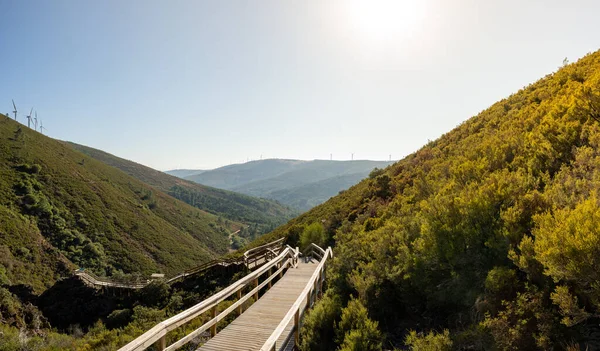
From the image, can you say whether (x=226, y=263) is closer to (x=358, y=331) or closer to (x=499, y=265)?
(x=358, y=331)

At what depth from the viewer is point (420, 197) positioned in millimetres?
10750

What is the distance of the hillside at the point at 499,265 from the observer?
3422 millimetres

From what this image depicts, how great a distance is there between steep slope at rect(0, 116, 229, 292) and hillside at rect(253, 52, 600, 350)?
4835cm

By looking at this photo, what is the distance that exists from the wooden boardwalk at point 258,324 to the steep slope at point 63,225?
1755 inches

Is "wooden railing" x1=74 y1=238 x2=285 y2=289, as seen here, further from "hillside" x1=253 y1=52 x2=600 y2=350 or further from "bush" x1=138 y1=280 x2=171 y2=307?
"hillside" x1=253 y1=52 x2=600 y2=350

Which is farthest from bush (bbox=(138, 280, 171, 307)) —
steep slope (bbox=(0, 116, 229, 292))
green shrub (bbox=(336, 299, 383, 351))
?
steep slope (bbox=(0, 116, 229, 292))

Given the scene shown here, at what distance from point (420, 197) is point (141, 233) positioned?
71588mm

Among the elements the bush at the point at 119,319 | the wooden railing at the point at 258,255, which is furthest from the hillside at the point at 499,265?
the bush at the point at 119,319

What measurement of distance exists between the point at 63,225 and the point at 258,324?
6587cm

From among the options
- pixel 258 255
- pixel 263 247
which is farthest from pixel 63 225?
pixel 263 247

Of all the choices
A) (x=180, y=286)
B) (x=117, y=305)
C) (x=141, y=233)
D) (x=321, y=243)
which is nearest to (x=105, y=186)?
(x=141, y=233)

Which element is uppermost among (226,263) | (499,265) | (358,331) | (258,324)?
(499,265)

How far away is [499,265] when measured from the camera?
181 inches

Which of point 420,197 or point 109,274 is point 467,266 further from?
point 109,274
